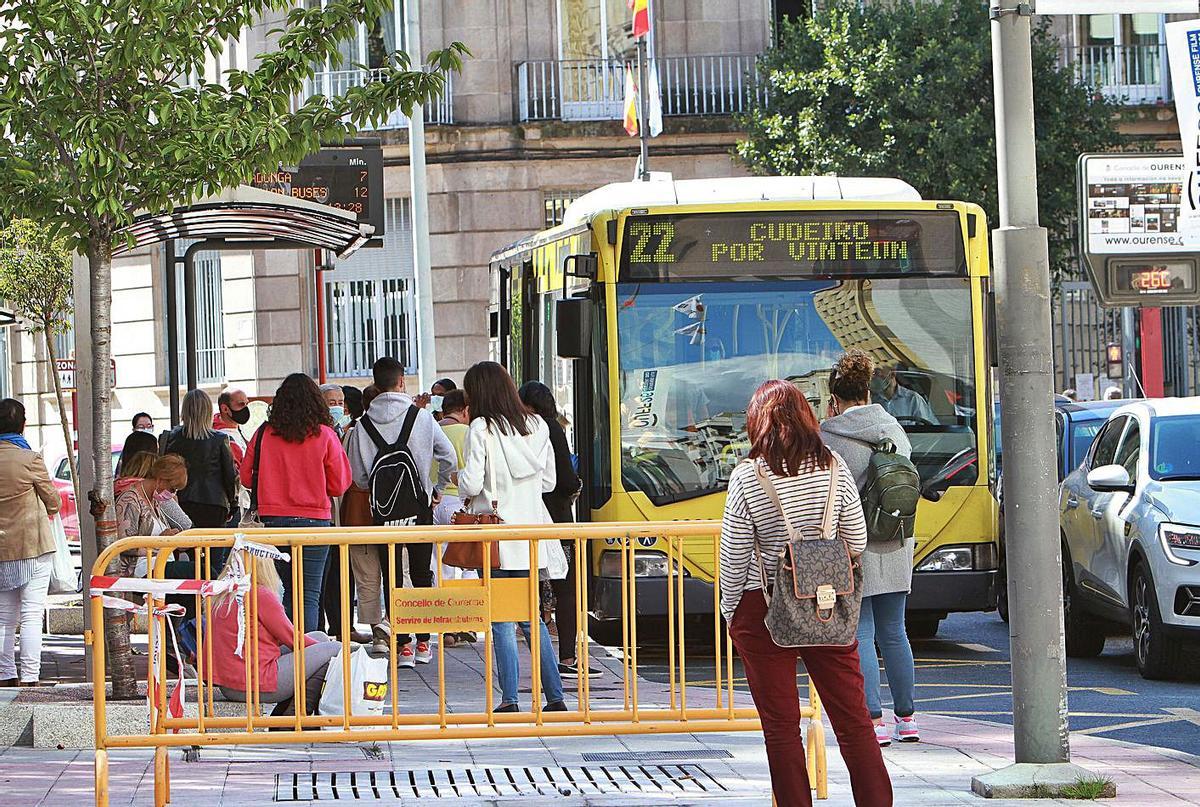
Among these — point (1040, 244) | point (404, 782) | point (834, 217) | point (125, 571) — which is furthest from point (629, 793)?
point (834, 217)

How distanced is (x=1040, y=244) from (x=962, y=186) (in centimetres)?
2240

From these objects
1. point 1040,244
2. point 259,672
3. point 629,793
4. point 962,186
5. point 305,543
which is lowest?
point 629,793

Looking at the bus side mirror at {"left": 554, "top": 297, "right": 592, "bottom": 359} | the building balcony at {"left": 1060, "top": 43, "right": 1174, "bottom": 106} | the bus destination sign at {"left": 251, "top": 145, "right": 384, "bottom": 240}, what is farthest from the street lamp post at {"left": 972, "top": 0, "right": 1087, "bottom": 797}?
the building balcony at {"left": 1060, "top": 43, "right": 1174, "bottom": 106}

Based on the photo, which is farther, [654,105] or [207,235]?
[654,105]

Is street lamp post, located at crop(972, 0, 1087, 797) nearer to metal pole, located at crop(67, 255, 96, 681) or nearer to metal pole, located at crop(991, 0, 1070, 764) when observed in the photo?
metal pole, located at crop(991, 0, 1070, 764)

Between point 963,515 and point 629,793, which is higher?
point 963,515

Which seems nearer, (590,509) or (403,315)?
(590,509)

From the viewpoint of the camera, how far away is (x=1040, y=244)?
25.8ft

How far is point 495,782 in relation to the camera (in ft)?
27.2

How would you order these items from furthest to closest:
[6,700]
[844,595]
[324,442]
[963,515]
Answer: [963,515]
[324,442]
[6,700]
[844,595]

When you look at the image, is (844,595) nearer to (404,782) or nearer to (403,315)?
(404,782)

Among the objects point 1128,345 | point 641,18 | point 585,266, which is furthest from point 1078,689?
point 1128,345

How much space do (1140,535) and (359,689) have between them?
5.98m

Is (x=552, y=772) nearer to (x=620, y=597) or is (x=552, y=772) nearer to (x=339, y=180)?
(x=620, y=597)
